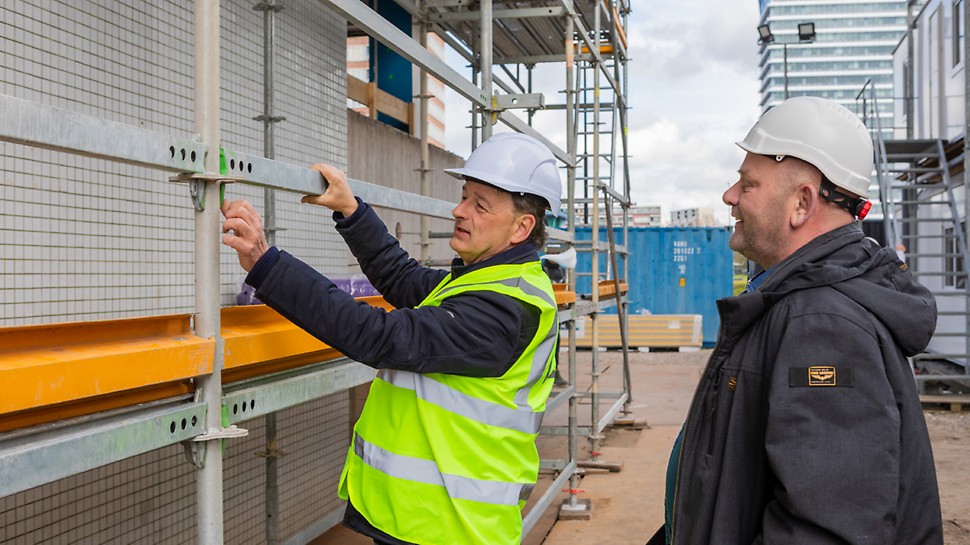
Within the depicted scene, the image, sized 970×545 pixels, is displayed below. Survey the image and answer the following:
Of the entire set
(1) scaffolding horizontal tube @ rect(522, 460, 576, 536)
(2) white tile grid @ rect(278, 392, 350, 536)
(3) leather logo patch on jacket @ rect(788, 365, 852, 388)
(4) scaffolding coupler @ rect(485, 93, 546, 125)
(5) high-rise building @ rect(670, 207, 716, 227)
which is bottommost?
(1) scaffolding horizontal tube @ rect(522, 460, 576, 536)

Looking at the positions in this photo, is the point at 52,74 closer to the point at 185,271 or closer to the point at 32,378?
the point at 185,271

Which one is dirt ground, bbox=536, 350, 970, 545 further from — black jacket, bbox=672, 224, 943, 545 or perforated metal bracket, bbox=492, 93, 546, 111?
black jacket, bbox=672, 224, 943, 545

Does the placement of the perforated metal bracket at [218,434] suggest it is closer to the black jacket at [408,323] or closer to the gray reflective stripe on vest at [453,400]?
the black jacket at [408,323]

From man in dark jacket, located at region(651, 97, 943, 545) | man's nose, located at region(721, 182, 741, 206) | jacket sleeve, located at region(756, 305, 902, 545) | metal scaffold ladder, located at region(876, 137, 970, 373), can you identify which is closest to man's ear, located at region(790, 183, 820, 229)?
man in dark jacket, located at region(651, 97, 943, 545)

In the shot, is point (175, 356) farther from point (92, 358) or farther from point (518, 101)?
point (518, 101)

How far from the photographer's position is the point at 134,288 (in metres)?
3.53

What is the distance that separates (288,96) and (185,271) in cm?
133

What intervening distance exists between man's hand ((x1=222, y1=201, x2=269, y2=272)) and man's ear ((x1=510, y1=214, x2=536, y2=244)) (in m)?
0.86

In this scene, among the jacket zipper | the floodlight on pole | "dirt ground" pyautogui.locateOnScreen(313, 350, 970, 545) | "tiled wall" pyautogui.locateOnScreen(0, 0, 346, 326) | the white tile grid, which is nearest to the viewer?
the jacket zipper

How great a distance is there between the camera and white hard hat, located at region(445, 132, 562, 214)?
8.70 ft

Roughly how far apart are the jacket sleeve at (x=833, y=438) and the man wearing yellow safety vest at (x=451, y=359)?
0.85 metres

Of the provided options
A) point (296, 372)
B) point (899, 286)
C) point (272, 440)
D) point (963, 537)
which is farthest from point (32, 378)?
point (963, 537)

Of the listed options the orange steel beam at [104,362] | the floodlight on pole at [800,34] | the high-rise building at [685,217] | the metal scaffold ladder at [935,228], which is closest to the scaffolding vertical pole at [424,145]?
the orange steel beam at [104,362]

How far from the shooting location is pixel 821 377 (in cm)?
165
